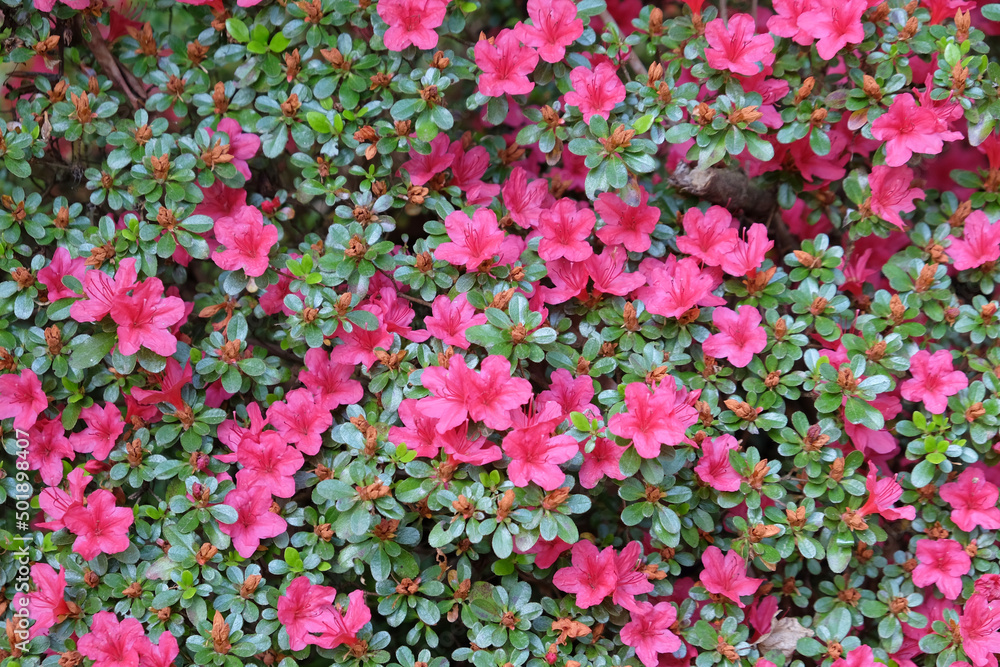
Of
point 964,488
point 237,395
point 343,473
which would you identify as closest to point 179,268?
point 237,395

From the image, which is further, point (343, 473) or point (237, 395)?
point (237, 395)

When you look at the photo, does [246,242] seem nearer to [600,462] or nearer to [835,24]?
[600,462]

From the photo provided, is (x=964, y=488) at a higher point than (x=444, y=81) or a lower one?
lower

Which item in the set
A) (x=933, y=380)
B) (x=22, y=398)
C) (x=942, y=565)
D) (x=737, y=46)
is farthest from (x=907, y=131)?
(x=22, y=398)

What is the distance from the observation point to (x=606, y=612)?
1.68 m

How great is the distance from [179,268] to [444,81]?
774 mm

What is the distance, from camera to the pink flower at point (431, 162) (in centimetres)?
187

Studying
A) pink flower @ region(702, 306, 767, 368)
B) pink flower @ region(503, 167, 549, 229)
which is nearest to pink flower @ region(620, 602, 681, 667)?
pink flower @ region(702, 306, 767, 368)

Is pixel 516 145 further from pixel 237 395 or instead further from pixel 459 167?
pixel 237 395

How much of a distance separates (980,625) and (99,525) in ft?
6.05

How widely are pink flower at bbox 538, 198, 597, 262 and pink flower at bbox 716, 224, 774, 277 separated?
317 millimetres

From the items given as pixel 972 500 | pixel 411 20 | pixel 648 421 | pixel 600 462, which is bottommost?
pixel 972 500

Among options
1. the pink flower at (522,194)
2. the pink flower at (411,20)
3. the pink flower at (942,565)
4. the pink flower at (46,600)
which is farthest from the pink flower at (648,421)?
the pink flower at (46,600)

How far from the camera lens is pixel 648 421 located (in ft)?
5.01
